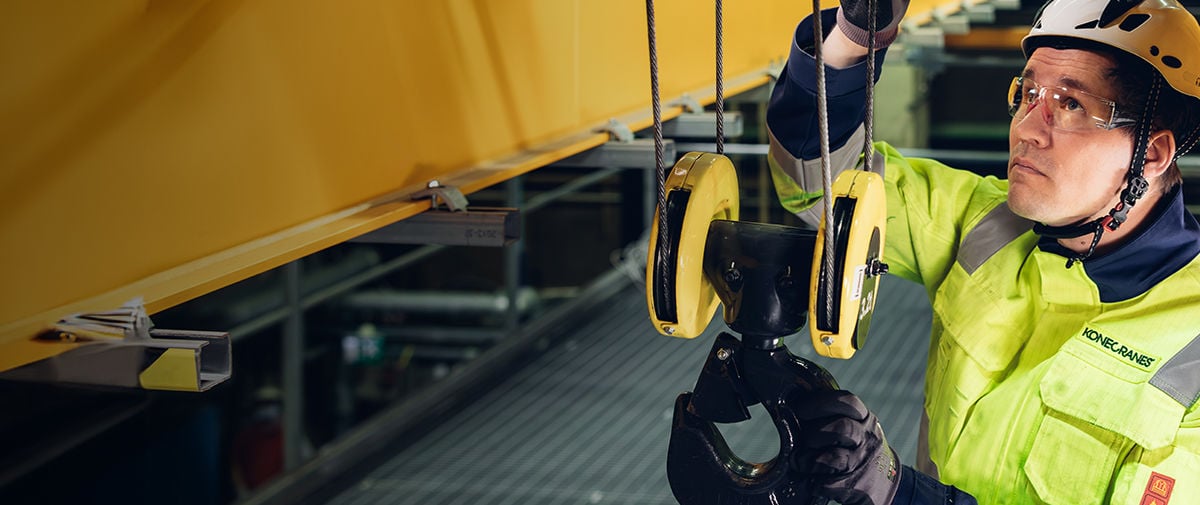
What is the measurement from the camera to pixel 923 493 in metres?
1.89

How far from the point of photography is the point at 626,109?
255 centimetres

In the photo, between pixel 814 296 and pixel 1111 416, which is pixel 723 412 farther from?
pixel 1111 416

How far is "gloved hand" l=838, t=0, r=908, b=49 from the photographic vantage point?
168cm

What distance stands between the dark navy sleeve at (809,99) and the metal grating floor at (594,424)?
195cm

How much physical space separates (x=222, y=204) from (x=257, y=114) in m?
0.12

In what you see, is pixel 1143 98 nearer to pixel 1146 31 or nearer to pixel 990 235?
pixel 1146 31

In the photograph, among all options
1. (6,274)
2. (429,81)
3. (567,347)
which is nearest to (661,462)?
(567,347)

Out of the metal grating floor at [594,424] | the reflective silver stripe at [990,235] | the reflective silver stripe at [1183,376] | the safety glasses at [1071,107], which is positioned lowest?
the metal grating floor at [594,424]

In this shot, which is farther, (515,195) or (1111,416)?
(515,195)

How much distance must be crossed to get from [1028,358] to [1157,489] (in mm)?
346

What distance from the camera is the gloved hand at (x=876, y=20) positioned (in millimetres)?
1678

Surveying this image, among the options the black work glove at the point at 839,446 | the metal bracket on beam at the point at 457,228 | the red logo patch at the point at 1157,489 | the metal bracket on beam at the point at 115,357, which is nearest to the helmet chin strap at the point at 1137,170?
the red logo patch at the point at 1157,489

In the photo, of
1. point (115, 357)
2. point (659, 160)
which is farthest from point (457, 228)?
point (115, 357)

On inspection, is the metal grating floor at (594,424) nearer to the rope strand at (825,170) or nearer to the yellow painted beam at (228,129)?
the yellow painted beam at (228,129)
